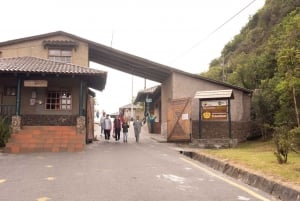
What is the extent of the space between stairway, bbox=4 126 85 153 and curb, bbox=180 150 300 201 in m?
6.59

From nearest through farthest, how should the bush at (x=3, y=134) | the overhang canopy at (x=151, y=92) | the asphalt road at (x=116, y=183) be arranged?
the asphalt road at (x=116, y=183) < the bush at (x=3, y=134) < the overhang canopy at (x=151, y=92)

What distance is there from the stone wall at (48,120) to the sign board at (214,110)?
6981 mm

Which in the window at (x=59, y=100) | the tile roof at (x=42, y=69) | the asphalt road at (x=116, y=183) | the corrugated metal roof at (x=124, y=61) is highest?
the corrugated metal roof at (x=124, y=61)

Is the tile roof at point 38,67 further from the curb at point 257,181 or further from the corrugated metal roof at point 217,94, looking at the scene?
the curb at point 257,181

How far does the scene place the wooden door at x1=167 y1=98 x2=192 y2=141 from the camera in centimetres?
2130

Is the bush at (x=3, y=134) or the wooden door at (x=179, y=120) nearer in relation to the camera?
the bush at (x=3, y=134)

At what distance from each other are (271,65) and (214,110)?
31.6 ft

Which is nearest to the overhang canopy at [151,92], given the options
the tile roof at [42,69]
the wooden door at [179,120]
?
the wooden door at [179,120]

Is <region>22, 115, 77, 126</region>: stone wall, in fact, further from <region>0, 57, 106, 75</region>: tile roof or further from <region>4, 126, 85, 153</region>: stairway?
<region>0, 57, 106, 75</region>: tile roof

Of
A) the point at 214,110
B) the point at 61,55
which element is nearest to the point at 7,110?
the point at 61,55

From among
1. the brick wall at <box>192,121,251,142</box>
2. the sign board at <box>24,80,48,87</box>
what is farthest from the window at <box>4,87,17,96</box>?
the brick wall at <box>192,121,251,142</box>

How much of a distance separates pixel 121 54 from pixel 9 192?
16.9 metres

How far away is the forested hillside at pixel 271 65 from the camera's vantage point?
59.8 ft

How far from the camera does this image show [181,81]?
2384cm
